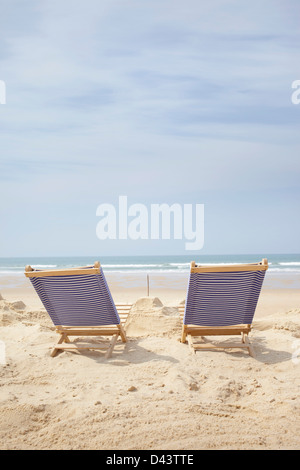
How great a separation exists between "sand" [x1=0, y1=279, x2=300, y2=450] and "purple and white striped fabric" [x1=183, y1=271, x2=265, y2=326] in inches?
14.4

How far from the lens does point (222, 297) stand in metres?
4.47

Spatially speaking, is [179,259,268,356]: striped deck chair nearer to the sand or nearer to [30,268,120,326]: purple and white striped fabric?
the sand

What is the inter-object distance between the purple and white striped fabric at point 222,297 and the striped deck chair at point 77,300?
0.87 meters

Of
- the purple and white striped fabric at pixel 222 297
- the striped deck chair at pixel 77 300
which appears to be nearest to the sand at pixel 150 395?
the striped deck chair at pixel 77 300

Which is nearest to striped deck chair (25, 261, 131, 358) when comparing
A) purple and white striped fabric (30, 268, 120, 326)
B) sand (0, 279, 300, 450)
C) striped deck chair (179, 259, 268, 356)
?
purple and white striped fabric (30, 268, 120, 326)

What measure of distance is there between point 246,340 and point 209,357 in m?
0.58

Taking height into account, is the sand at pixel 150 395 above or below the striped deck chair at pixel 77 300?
below

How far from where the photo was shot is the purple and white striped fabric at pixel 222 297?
434 centimetres

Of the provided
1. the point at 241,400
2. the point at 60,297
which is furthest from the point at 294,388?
the point at 60,297

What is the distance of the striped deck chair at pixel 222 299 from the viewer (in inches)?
169

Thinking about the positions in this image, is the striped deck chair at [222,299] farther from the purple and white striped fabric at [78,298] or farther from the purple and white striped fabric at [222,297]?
the purple and white striped fabric at [78,298]

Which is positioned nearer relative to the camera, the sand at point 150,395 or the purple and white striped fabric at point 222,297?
the sand at point 150,395

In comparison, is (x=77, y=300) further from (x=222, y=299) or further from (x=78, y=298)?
(x=222, y=299)
